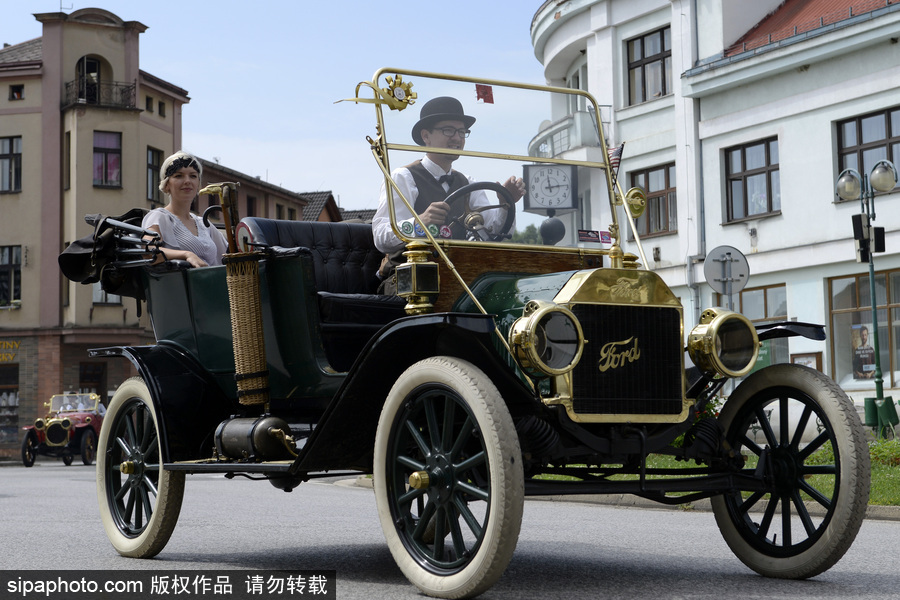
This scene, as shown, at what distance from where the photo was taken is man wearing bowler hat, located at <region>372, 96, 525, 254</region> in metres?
6.11

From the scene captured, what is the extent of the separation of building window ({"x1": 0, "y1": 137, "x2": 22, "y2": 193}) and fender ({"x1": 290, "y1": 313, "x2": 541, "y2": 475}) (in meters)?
37.8

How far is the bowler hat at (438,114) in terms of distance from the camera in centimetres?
634

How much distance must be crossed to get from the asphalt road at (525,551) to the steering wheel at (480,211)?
1.66 meters

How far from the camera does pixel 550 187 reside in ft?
21.5

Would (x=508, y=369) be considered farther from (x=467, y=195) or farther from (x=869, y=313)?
(x=869, y=313)

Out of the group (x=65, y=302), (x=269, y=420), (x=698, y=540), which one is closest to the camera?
(x=269, y=420)

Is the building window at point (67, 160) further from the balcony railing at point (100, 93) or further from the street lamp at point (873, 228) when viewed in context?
the street lamp at point (873, 228)

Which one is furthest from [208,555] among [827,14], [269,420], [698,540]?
[827,14]

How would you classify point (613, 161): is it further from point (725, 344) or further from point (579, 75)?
point (579, 75)

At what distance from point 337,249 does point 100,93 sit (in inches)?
1414

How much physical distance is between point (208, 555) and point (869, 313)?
1908 centimetres

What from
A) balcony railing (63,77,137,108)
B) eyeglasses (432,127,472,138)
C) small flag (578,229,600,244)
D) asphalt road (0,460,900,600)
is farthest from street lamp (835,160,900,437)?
balcony railing (63,77,137,108)

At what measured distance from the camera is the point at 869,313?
2362 cm

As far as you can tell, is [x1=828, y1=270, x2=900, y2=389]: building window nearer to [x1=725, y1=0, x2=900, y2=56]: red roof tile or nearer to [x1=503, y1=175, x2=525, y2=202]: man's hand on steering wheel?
[x1=725, y1=0, x2=900, y2=56]: red roof tile
